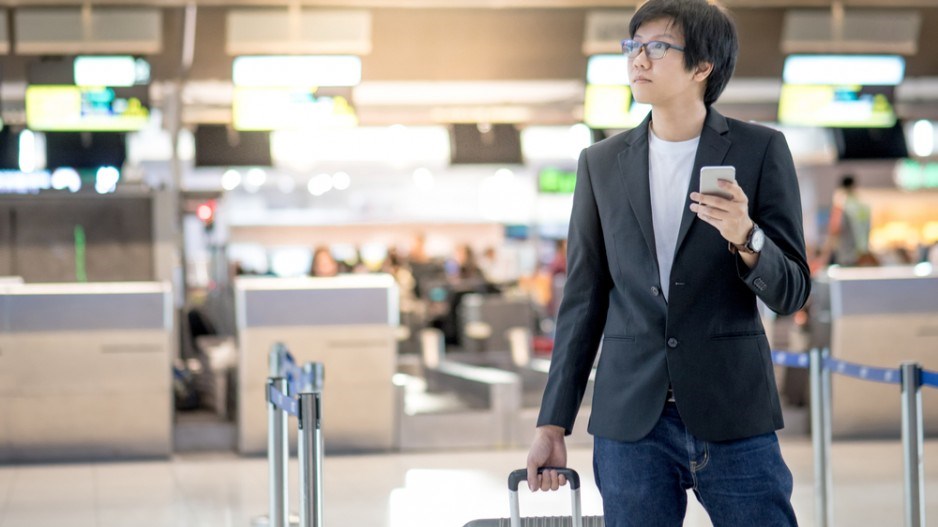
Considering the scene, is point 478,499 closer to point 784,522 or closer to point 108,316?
point 108,316

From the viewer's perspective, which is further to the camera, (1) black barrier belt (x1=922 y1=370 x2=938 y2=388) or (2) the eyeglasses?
(1) black barrier belt (x1=922 y1=370 x2=938 y2=388)

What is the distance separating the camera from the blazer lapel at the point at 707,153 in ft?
7.56

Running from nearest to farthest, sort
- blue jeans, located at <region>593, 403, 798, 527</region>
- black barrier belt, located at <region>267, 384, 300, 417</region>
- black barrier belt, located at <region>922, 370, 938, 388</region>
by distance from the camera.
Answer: blue jeans, located at <region>593, 403, 798, 527</region>
black barrier belt, located at <region>267, 384, 300, 417</region>
black barrier belt, located at <region>922, 370, 938, 388</region>

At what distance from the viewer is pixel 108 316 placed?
8.80 metres

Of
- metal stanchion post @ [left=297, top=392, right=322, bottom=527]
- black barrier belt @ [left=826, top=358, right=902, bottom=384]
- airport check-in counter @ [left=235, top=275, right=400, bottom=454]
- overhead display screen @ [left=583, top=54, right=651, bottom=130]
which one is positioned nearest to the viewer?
metal stanchion post @ [left=297, top=392, right=322, bottom=527]

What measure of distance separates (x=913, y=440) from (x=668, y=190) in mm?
2753

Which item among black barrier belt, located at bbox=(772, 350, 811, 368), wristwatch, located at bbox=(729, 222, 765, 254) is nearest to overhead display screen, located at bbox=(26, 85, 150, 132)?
black barrier belt, located at bbox=(772, 350, 811, 368)

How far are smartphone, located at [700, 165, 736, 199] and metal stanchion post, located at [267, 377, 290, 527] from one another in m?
2.83

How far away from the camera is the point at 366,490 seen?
745 cm

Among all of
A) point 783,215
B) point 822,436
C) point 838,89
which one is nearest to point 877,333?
point 838,89

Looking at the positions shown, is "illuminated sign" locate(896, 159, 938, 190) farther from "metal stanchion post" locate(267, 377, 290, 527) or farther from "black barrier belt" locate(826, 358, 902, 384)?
"metal stanchion post" locate(267, 377, 290, 527)

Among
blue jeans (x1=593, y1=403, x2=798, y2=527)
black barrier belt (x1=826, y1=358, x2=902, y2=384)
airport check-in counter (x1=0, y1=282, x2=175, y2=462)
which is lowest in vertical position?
airport check-in counter (x1=0, y1=282, x2=175, y2=462)

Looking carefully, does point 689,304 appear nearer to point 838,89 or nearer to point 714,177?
point 714,177

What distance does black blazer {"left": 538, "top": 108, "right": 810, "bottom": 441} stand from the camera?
7.52 ft
